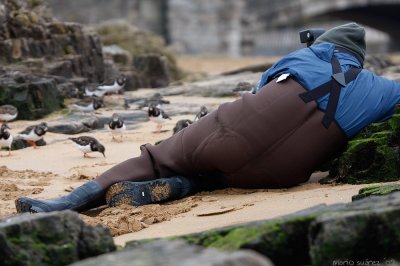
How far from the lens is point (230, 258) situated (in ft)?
10.6

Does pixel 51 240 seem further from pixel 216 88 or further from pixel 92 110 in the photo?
pixel 216 88

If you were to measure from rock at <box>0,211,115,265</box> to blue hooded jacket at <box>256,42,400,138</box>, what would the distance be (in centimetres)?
254

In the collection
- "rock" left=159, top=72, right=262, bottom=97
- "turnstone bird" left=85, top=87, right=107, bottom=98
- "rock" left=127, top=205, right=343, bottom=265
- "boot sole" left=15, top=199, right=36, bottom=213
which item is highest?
"rock" left=127, top=205, right=343, bottom=265

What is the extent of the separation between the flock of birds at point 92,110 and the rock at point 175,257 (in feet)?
18.9

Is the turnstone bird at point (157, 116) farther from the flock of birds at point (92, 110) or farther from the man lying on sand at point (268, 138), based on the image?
the man lying on sand at point (268, 138)

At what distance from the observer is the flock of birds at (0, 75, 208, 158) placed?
953 cm

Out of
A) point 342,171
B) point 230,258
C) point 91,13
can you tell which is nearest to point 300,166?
point 342,171

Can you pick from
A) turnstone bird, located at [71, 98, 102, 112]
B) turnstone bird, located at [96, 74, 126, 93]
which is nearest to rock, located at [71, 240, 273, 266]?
turnstone bird, located at [71, 98, 102, 112]

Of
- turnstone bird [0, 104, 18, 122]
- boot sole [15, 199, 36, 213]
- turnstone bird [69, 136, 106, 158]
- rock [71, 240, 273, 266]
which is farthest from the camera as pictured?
turnstone bird [0, 104, 18, 122]

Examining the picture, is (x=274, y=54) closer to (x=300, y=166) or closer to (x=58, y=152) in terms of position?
(x=58, y=152)

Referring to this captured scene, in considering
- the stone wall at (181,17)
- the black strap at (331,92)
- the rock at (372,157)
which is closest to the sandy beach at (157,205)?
the rock at (372,157)

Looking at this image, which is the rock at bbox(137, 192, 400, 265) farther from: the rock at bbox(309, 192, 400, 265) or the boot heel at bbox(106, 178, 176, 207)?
the boot heel at bbox(106, 178, 176, 207)

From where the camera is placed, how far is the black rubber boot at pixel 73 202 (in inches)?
238

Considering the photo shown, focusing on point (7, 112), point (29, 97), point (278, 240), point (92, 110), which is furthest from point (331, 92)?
point (92, 110)
